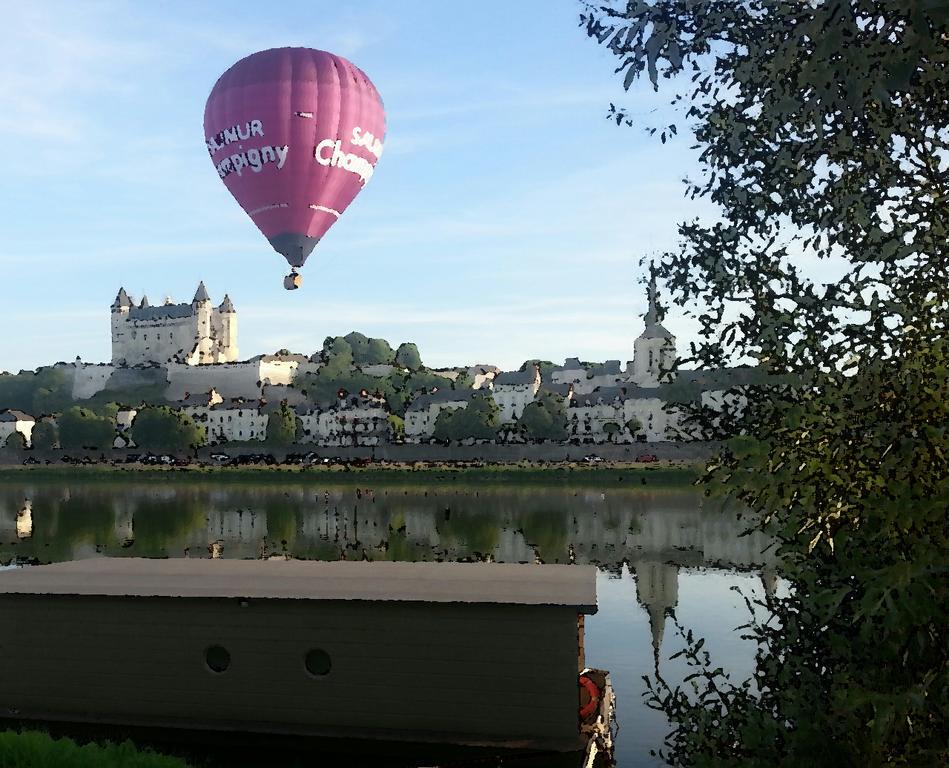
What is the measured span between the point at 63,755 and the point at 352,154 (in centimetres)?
3491

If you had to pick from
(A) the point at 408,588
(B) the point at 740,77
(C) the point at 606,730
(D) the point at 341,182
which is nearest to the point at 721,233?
(B) the point at 740,77

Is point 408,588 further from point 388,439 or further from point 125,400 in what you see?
point 125,400

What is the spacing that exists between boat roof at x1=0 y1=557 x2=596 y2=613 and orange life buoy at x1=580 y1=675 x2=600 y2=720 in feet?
6.26

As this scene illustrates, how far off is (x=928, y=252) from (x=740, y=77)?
8.52 feet

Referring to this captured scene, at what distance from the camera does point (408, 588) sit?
1702cm

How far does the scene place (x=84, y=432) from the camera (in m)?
150

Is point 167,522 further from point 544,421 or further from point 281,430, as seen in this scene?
point 544,421

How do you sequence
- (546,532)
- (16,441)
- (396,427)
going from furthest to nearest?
1. (396,427)
2. (16,441)
3. (546,532)

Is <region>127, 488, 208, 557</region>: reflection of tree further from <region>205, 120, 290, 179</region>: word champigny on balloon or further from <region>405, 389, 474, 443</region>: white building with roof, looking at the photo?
<region>405, 389, 474, 443</region>: white building with roof

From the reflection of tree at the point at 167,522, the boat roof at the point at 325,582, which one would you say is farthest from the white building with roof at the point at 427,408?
the boat roof at the point at 325,582

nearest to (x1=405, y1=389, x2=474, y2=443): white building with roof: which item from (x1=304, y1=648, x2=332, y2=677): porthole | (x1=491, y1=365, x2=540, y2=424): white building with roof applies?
(x1=491, y1=365, x2=540, y2=424): white building with roof

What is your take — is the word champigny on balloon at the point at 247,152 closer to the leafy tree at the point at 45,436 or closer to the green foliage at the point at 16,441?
the leafy tree at the point at 45,436

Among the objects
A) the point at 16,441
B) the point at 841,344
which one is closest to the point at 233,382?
the point at 16,441

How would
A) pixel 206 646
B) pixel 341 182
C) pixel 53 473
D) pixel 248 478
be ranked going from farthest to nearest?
1. pixel 53 473
2. pixel 248 478
3. pixel 341 182
4. pixel 206 646
